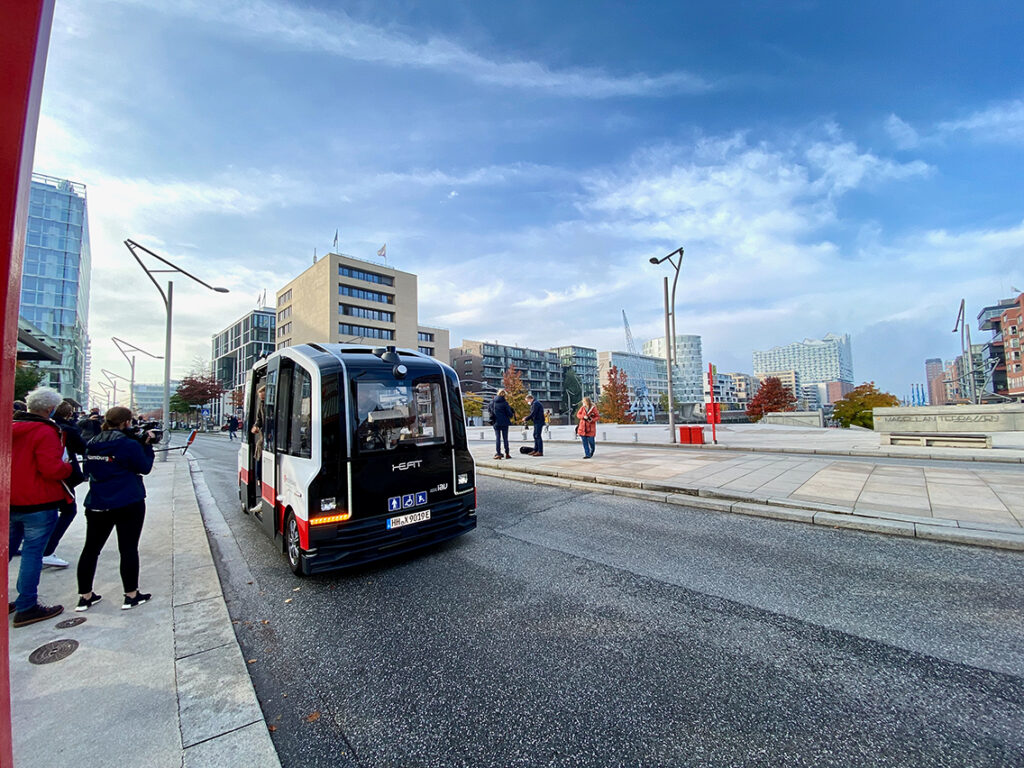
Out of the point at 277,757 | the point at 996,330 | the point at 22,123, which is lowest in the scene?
the point at 277,757

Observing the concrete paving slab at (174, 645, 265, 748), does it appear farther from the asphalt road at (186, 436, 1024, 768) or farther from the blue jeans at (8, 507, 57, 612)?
the blue jeans at (8, 507, 57, 612)

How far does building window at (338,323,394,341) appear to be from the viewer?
58.8m

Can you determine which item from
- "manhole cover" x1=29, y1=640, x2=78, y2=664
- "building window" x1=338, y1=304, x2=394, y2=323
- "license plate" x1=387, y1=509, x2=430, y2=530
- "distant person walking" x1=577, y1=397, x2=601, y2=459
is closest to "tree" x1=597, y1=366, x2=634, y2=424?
"building window" x1=338, y1=304, x2=394, y2=323

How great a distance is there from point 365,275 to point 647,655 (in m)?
66.3

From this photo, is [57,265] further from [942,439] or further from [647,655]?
[942,439]

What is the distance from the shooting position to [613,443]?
19.0 m

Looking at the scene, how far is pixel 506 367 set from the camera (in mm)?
97688

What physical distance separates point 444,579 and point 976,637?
435 centimetres

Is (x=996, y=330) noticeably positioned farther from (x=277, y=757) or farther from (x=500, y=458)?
(x=277, y=757)

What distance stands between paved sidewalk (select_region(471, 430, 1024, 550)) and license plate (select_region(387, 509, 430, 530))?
4.52 meters

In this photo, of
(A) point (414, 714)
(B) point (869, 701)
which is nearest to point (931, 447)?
(B) point (869, 701)

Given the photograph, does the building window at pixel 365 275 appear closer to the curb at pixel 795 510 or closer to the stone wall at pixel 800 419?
the stone wall at pixel 800 419

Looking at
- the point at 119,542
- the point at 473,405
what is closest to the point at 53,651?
the point at 119,542

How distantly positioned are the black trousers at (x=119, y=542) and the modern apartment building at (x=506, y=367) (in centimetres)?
8210
